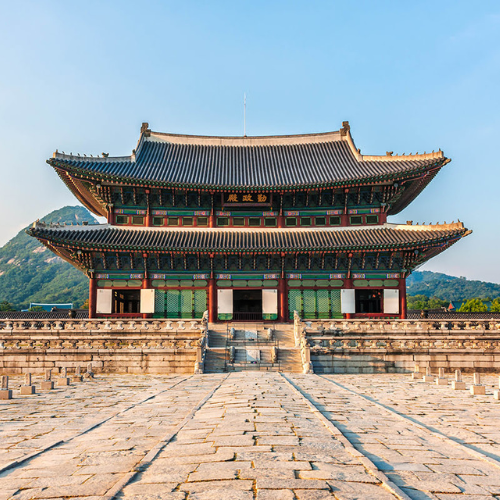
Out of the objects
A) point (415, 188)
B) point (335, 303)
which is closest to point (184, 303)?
point (335, 303)

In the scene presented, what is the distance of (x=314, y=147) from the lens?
39.8 m

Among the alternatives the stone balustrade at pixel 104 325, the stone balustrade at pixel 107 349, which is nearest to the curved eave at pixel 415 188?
the stone balustrade at pixel 104 325

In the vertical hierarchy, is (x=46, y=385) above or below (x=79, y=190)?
below

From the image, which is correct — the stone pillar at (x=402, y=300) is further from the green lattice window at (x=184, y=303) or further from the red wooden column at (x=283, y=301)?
the green lattice window at (x=184, y=303)

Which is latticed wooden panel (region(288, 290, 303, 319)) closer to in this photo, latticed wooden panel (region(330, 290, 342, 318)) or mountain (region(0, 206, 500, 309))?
latticed wooden panel (region(330, 290, 342, 318))

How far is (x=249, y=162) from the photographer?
38.2 meters

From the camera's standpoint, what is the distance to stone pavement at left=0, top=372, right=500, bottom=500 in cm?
A: 495

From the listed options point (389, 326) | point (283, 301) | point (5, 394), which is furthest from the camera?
point (283, 301)

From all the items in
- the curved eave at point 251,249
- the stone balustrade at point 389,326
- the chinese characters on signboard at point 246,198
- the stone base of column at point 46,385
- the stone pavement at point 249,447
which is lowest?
the stone base of column at point 46,385

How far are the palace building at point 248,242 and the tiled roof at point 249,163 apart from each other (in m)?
0.20

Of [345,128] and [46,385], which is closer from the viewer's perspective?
[46,385]

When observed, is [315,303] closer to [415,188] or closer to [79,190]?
[415,188]

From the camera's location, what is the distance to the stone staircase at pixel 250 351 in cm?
2045

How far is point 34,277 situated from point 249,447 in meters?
176
